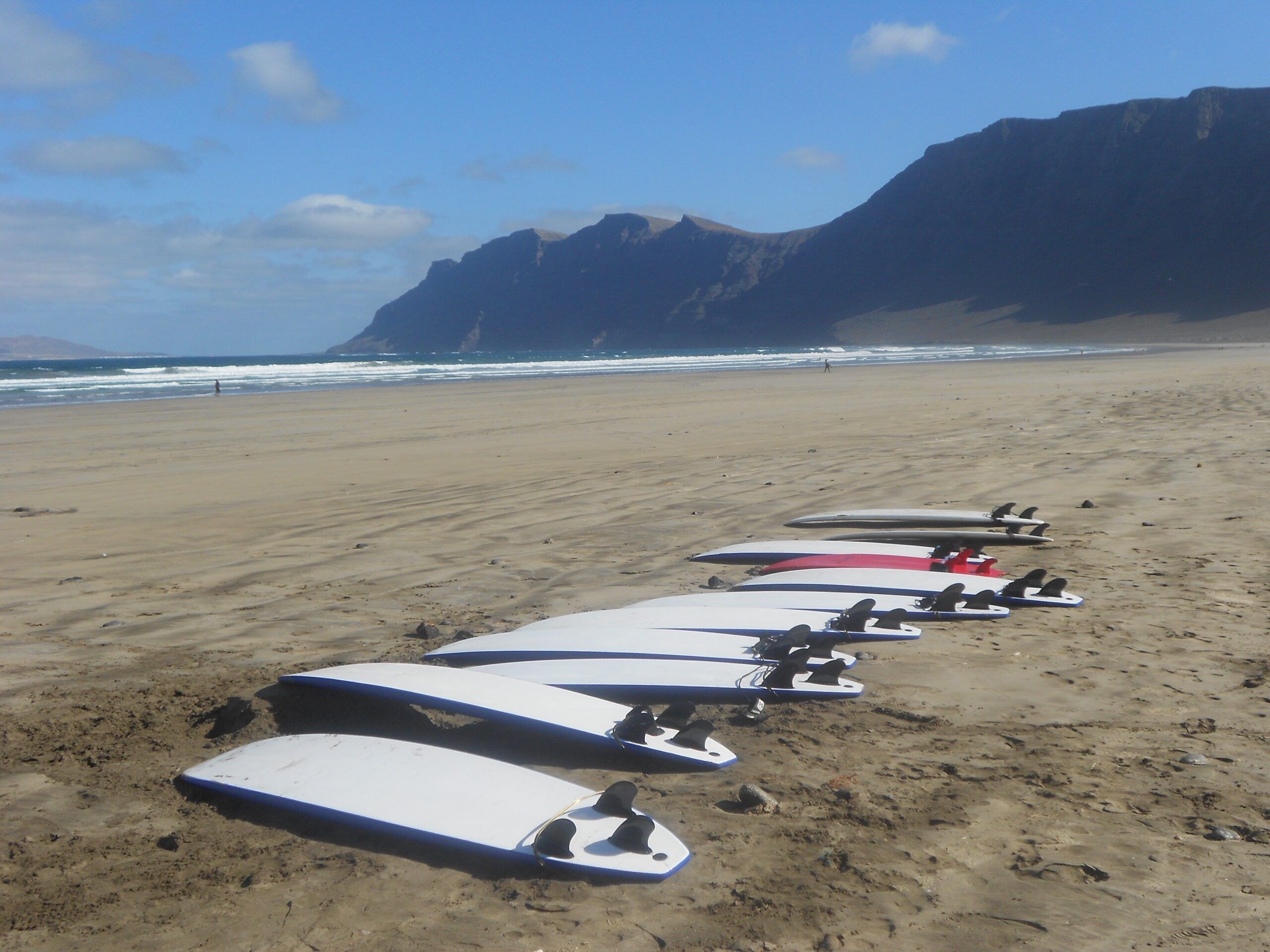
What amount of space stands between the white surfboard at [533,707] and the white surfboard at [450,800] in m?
0.18

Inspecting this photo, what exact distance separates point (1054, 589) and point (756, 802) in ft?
8.03

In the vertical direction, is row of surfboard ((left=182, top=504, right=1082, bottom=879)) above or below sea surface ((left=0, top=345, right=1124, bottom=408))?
below

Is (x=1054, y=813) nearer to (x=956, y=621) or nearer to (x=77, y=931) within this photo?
(x=956, y=621)

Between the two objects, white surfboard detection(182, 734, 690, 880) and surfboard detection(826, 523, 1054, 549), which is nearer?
white surfboard detection(182, 734, 690, 880)

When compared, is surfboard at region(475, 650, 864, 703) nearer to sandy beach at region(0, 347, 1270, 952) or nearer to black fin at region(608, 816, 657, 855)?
sandy beach at region(0, 347, 1270, 952)

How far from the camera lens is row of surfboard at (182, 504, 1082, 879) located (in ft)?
7.62

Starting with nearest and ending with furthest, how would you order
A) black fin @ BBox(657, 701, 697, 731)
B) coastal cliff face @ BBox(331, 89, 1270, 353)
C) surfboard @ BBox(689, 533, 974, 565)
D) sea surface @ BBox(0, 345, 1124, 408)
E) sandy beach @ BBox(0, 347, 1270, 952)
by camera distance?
sandy beach @ BBox(0, 347, 1270, 952), black fin @ BBox(657, 701, 697, 731), surfboard @ BBox(689, 533, 974, 565), sea surface @ BBox(0, 345, 1124, 408), coastal cliff face @ BBox(331, 89, 1270, 353)

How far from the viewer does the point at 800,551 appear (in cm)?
537

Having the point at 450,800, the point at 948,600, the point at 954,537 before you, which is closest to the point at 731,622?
the point at 948,600

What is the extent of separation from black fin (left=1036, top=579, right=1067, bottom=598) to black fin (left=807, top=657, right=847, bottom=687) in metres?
1.49

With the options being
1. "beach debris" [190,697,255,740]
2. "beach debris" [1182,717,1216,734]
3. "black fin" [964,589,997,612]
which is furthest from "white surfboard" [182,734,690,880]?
"black fin" [964,589,997,612]

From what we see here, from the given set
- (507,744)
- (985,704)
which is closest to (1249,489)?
(985,704)

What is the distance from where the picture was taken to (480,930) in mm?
1977

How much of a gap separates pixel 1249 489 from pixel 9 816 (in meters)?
7.49
